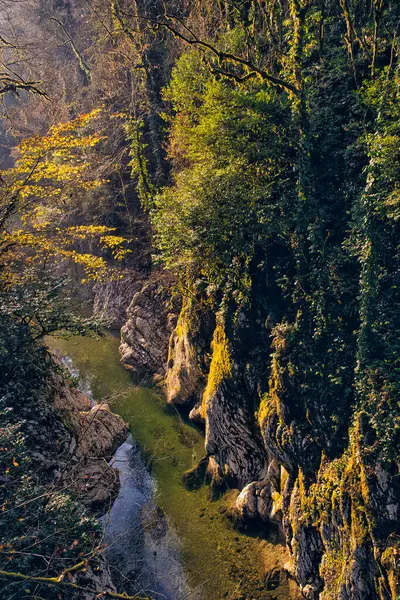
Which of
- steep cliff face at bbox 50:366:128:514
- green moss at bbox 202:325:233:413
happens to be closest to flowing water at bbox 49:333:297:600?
steep cliff face at bbox 50:366:128:514


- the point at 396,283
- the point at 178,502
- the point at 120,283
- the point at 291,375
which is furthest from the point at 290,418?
the point at 120,283

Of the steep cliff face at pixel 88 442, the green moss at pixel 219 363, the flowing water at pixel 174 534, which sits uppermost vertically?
the green moss at pixel 219 363

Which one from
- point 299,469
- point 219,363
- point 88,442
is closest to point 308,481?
point 299,469

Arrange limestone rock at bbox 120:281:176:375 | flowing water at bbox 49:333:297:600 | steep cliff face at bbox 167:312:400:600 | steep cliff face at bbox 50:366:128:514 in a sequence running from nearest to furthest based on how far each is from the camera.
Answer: steep cliff face at bbox 167:312:400:600 < flowing water at bbox 49:333:297:600 < steep cliff face at bbox 50:366:128:514 < limestone rock at bbox 120:281:176:375

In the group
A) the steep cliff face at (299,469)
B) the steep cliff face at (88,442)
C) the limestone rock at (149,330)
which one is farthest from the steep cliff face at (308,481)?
the limestone rock at (149,330)

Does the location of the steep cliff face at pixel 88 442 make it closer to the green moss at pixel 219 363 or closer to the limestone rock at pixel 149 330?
the green moss at pixel 219 363

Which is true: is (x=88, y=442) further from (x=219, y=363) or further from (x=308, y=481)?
(x=308, y=481)

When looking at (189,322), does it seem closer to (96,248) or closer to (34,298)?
(34,298)

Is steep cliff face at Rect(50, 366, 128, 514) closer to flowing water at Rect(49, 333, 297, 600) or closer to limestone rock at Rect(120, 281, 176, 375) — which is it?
flowing water at Rect(49, 333, 297, 600)
